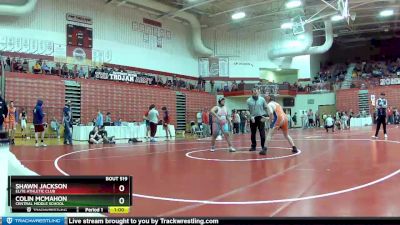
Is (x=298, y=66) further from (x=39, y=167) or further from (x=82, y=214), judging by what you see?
(x=82, y=214)

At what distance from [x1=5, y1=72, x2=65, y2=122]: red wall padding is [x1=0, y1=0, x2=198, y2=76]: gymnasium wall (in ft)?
11.3

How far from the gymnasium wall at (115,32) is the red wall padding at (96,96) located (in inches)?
123

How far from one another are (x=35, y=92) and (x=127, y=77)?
782 centimetres

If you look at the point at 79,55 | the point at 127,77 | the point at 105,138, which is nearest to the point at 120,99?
the point at 127,77

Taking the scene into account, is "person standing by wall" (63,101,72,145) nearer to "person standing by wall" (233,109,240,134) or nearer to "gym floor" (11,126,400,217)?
"gym floor" (11,126,400,217)

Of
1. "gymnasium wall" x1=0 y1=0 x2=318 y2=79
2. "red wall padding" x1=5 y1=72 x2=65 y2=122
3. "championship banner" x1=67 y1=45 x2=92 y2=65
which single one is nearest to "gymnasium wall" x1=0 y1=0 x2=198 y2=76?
"gymnasium wall" x1=0 y1=0 x2=318 y2=79

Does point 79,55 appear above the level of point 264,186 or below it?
above

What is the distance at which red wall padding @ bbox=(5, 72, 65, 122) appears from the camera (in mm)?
21828

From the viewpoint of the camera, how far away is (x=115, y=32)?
30719 mm

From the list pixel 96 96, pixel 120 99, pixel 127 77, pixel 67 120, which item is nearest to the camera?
pixel 67 120
